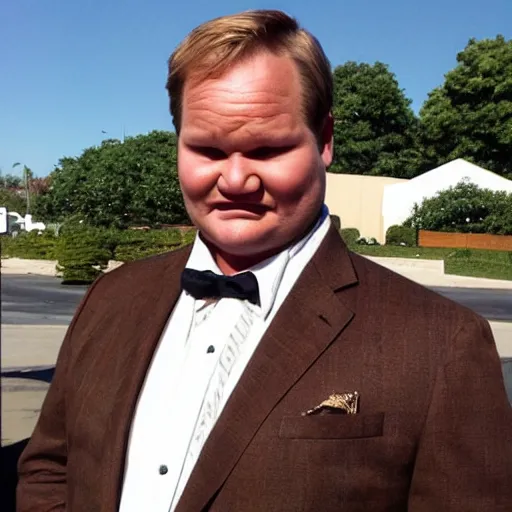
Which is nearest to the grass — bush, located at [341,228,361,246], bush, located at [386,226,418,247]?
bush, located at [386,226,418,247]

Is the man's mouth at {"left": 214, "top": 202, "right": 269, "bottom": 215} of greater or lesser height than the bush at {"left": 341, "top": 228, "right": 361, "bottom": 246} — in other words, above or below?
below

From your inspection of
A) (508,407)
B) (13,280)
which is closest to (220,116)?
(508,407)

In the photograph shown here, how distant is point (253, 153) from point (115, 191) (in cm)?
2883

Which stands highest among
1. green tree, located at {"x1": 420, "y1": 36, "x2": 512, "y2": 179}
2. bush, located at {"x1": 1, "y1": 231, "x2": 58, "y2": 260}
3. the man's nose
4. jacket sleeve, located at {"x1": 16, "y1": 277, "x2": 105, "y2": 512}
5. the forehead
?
green tree, located at {"x1": 420, "y1": 36, "x2": 512, "y2": 179}

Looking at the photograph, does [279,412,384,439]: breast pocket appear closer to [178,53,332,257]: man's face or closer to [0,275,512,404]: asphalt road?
[178,53,332,257]: man's face

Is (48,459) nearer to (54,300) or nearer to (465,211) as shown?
(54,300)

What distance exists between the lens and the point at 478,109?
3897cm

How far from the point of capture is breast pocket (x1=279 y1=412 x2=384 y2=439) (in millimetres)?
1332

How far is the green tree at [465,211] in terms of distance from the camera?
30172 mm

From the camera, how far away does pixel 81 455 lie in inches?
62.5

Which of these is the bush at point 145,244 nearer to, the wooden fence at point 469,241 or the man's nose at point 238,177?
the wooden fence at point 469,241

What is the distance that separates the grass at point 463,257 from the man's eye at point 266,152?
21.7m

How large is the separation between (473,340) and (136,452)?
632 millimetres

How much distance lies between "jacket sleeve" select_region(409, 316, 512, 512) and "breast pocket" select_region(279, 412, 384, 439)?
9cm
